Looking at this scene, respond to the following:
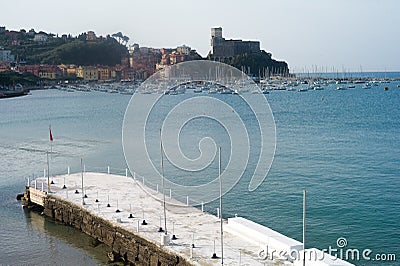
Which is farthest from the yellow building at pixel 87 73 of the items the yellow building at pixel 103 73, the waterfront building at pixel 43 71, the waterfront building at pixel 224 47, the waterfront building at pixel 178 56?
the waterfront building at pixel 224 47

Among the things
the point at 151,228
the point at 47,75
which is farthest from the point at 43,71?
the point at 151,228

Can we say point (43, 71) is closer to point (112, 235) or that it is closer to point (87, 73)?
point (87, 73)

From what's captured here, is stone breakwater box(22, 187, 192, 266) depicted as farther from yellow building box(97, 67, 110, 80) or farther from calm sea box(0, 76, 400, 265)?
yellow building box(97, 67, 110, 80)

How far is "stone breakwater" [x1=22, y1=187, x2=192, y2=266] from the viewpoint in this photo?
16.8m

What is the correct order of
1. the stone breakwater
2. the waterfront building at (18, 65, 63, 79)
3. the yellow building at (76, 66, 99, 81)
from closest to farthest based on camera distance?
the stone breakwater
the waterfront building at (18, 65, 63, 79)
the yellow building at (76, 66, 99, 81)

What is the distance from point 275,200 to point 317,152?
610 inches

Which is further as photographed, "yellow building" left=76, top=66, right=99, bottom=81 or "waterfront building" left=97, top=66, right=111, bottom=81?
"waterfront building" left=97, top=66, right=111, bottom=81

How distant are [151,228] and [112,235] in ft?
5.97

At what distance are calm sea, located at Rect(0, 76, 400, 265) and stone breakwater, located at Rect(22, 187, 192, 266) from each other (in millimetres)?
470

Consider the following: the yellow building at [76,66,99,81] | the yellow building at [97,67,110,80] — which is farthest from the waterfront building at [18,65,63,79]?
the yellow building at [97,67,110,80]

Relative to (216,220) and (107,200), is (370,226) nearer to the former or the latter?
(216,220)

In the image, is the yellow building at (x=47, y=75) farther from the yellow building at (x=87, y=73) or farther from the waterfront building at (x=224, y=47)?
the waterfront building at (x=224, y=47)

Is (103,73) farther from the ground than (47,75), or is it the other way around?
(103,73)

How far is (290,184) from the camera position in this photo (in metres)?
29.6
